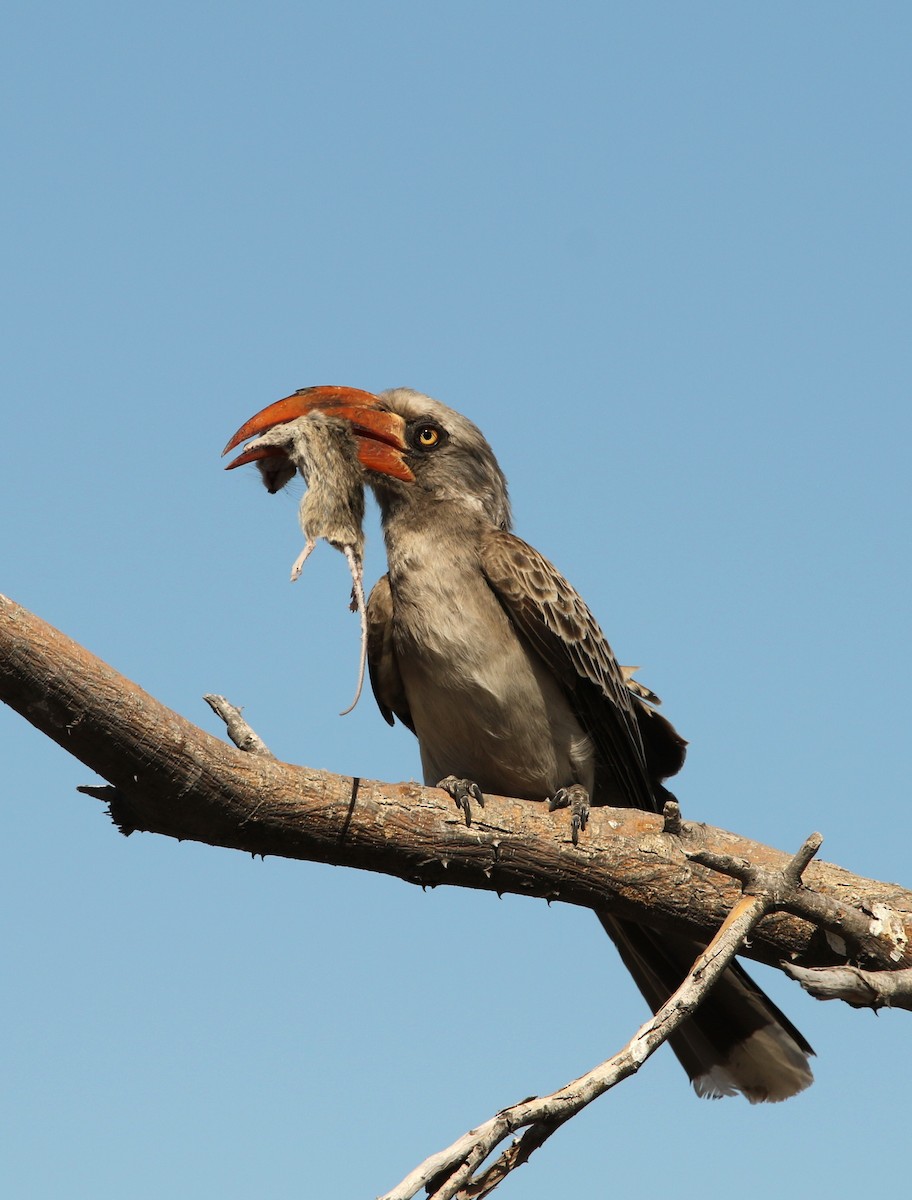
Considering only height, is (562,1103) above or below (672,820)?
below

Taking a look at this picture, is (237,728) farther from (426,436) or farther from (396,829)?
(426,436)

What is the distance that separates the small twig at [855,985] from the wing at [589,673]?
282 centimetres

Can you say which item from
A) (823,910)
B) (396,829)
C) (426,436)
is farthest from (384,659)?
(823,910)

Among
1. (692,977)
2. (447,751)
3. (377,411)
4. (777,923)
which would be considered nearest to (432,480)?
(377,411)

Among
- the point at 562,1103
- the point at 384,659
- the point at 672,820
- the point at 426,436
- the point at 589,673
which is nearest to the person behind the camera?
the point at 562,1103

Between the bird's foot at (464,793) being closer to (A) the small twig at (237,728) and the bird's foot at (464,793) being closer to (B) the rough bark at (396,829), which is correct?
(B) the rough bark at (396,829)

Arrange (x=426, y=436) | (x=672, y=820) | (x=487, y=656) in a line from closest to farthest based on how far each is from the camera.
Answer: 1. (x=672, y=820)
2. (x=487, y=656)
3. (x=426, y=436)

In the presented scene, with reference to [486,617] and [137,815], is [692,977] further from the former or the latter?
[486,617]

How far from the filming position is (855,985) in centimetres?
494

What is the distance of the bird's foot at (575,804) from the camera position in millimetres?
6426

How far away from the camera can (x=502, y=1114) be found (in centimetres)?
438

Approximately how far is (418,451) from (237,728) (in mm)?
2582

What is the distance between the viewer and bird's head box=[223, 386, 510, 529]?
8.09 metres

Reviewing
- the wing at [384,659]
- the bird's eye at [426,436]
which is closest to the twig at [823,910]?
the wing at [384,659]
